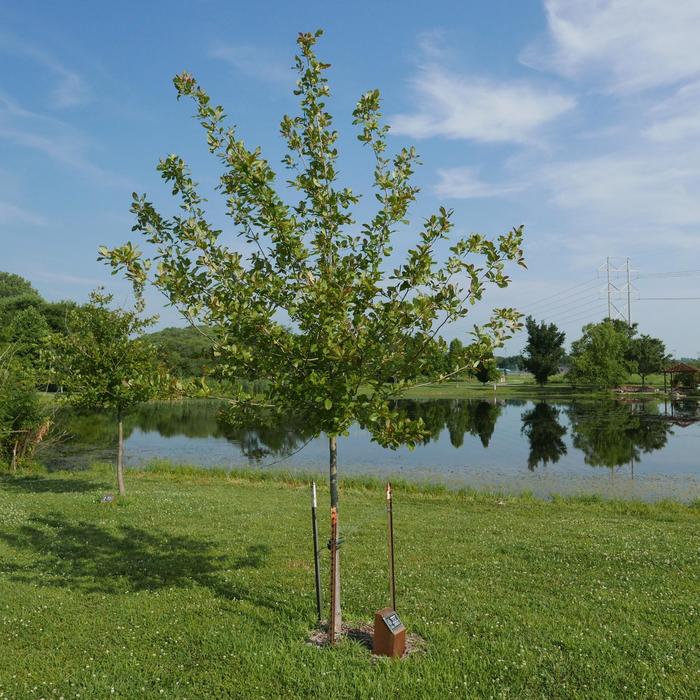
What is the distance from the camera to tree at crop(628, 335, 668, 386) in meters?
93.4

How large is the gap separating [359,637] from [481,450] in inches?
1136

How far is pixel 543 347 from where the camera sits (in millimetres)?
Result: 104812

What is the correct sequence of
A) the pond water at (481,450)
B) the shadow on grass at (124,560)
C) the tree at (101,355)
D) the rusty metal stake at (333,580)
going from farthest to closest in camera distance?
1. the pond water at (481,450)
2. the tree at (101,355)
3. the shadow on grass at (124,560)
4. the rusty metal stake at (333,580)

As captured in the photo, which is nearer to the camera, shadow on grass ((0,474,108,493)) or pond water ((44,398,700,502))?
shadow on grass ((0,474,108,493))

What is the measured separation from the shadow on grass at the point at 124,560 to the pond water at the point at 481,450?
4.05 m

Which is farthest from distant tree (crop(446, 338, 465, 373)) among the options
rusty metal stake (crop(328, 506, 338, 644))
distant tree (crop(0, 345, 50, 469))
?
distant tree (crop(0, 345, 50, 469))

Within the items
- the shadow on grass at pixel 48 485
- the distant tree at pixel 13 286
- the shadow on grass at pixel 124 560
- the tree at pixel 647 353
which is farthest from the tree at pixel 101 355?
the tree at pixel 647 353

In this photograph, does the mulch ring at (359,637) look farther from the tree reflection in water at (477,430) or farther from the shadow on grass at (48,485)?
the tree reflection in water at (477,430)

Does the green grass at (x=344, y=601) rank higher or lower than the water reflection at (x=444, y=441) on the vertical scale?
higher

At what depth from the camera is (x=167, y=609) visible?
7582 mm

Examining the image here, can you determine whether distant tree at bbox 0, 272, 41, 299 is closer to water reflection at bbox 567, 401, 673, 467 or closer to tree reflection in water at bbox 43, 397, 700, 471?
tree reflection in water at bbox 43, 397, 700, 471

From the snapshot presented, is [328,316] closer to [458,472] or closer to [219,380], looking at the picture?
[219,380]

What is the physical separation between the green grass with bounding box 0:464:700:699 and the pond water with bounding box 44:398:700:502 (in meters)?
4.19

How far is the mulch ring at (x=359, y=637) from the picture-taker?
650cm
